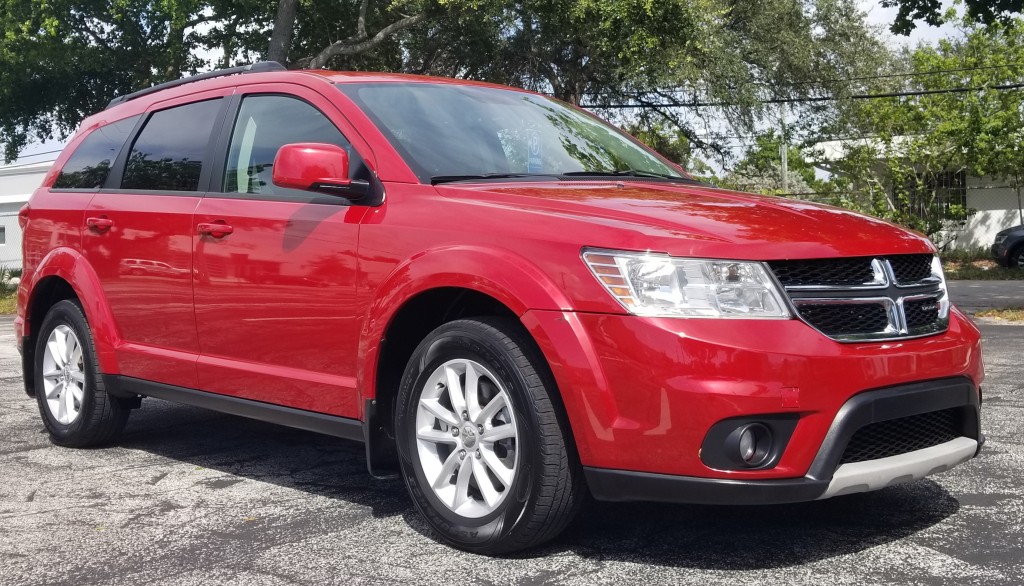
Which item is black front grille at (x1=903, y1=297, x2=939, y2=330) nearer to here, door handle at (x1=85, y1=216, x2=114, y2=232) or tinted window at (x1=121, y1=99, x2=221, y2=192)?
tinted window at (x1=121, y1=99, x2=221, y2=192)

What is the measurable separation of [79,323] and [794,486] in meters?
4.07

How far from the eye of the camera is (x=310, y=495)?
482 centimetres

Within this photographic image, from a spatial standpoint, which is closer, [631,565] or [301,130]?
[631,565]

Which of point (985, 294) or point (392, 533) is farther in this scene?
point (985, 294)

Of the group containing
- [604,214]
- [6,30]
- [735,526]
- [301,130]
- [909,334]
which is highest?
[6,30]

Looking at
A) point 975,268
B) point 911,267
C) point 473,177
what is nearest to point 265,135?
point 473,177

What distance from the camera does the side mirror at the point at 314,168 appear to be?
415 centimetres

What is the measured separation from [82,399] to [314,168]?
2.57 m

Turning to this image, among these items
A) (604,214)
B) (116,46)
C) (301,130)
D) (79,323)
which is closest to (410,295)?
(604,214)

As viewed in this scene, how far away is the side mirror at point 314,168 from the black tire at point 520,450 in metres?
0.75

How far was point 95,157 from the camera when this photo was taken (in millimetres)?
6156

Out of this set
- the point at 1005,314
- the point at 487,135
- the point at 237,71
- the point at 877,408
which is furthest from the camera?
the point at 1005,314

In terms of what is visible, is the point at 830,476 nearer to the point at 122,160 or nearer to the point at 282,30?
the point at 122,160

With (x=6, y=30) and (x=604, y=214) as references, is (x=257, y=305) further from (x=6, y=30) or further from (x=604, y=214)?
(x=6, y=30)
